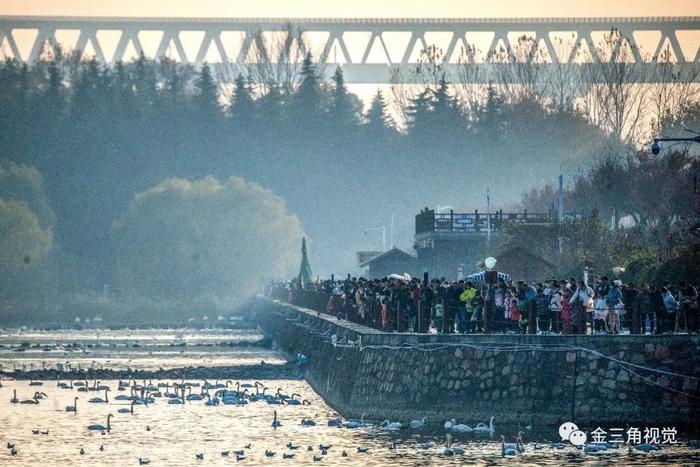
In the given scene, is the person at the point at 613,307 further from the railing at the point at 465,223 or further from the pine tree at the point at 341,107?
the pine tree at the point at 341,107

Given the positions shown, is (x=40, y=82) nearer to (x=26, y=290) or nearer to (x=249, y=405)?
(x=26, y=290)

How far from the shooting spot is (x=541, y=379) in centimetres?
4147

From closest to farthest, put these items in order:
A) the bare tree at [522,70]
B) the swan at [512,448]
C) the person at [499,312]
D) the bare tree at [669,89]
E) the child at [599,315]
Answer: the swan at [512,448], the child at [599,315], the person at [499,312], the bare tree at [669,89], the bare tree at [522,70]

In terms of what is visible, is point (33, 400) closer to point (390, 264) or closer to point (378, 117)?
point (390, 264)

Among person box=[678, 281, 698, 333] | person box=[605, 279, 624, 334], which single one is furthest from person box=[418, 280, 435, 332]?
person box=[678, 281, 698, 333]

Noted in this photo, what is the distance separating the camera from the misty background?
137 m

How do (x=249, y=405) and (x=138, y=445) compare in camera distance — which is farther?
(x=249, y=405)

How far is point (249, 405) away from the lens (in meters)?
52.7

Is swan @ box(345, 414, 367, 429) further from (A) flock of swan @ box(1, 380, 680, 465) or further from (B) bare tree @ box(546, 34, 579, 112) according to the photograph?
(B) bare tree @ box(546, 34, 579, 112)

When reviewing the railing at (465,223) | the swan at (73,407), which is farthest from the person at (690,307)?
the railing at (465,223)

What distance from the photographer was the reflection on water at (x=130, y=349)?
70.9 m

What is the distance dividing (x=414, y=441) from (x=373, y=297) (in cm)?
1039

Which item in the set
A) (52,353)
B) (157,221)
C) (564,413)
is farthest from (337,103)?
(564,413)

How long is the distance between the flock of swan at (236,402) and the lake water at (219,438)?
150mm
